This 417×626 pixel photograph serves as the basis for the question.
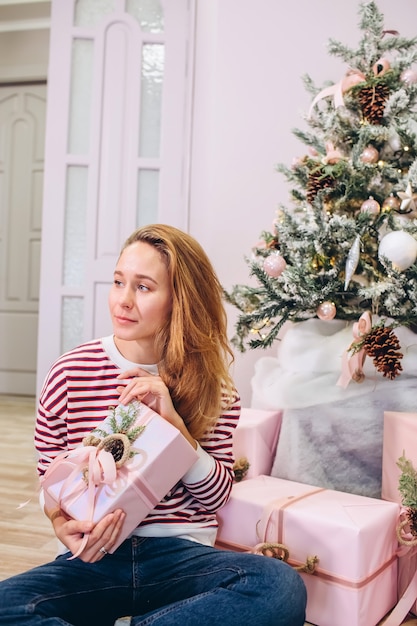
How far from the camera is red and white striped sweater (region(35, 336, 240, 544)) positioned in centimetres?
104

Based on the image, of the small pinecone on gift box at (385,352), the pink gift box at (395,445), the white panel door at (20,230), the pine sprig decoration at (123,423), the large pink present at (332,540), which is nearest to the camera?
the pine sprig decoration at (123,423)

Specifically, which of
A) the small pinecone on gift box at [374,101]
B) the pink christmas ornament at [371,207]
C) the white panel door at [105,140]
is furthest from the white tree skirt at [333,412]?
the white panel door at [105,140]

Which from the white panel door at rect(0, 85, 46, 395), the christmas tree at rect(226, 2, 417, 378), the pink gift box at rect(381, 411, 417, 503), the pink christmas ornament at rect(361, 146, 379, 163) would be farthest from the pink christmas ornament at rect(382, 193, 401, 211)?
the white panel door at rect(0, 85, 46, 395)

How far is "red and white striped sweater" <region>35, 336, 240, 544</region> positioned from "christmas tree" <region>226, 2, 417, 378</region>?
60 cm

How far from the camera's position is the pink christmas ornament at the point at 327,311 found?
4.98 ft

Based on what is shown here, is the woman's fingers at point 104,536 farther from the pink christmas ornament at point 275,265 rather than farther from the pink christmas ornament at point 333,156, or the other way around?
the pink christmas ornament at point 333,156

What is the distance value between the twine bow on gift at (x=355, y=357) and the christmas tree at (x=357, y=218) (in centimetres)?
4

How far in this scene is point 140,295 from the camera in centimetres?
106

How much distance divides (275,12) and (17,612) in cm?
221

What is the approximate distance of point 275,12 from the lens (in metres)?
2.30

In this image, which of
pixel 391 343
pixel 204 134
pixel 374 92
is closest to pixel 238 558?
pixel 391 343

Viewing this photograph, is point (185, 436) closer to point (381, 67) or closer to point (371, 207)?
point (371, 207)

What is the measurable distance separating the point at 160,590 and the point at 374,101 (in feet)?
4.24

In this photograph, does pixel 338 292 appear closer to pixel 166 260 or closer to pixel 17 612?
pixel 166 260
